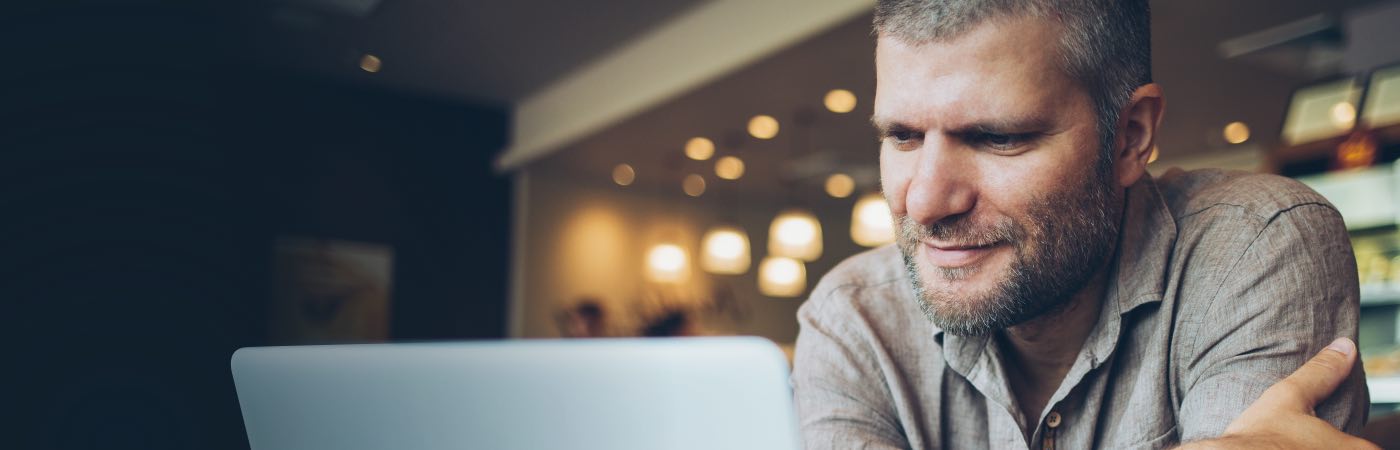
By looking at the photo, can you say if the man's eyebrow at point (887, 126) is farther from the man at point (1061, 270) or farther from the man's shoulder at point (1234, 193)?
the man's shoulder at point (1234, 193)

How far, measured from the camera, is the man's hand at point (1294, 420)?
2.43ft

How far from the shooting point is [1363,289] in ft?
11.0

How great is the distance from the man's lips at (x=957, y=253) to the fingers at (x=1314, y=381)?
9.8 inches

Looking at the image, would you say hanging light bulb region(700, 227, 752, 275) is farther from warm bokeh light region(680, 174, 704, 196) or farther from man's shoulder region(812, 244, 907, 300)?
man's shoulder region(812, 244, 907, 300)

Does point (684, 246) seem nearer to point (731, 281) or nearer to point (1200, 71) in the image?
point (731, 281)

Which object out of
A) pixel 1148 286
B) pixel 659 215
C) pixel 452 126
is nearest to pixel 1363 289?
pixel 1148 286

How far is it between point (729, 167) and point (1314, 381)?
722 centimetres

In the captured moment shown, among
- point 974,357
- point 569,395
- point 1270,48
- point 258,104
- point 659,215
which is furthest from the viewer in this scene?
point 659,215

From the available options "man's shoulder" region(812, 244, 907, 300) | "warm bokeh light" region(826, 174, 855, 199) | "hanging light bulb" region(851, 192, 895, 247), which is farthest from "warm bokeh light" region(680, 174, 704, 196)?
"man's shoulder" region(812, 244, 907, 300)

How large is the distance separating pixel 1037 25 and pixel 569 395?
56 cm

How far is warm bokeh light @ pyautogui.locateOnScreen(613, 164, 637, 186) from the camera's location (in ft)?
26.1

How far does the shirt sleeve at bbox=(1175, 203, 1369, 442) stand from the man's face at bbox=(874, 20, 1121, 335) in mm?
128

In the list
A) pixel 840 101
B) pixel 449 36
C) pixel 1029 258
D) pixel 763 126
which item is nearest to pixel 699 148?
pixel 763 126

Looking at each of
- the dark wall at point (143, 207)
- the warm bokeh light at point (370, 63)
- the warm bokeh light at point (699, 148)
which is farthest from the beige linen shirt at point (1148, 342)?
the warm bokeh light at point (699, 148)
